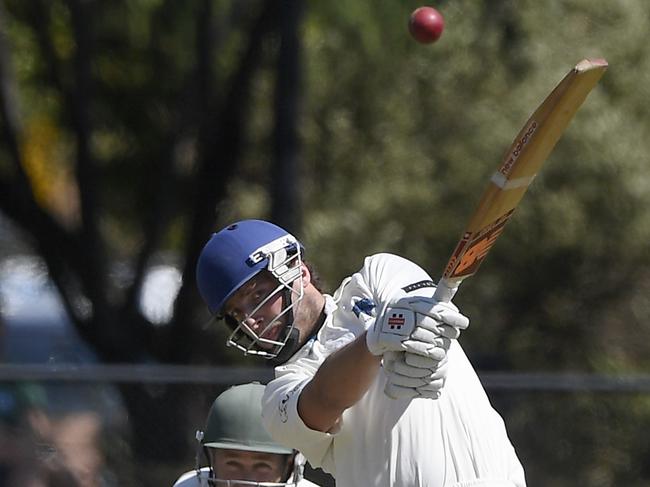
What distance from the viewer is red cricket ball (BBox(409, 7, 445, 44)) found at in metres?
5.85

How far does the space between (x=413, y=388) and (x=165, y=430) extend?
3782 millimetres

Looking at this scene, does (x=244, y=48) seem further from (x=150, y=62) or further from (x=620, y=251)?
(x=620, y=251)

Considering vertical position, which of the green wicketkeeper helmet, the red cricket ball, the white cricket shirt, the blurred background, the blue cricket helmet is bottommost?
the white cricket shirt


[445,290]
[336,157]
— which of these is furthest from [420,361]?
[336,157]

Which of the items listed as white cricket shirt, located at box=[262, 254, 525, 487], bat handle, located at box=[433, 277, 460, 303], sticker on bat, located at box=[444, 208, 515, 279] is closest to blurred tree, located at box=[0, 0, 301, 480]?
white cricket shirt, located at box=[262, 254, 525, 487]

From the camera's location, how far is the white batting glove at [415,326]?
282cm

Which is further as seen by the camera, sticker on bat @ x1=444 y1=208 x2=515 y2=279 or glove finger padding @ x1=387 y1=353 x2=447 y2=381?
sticker on bat @ x1=444 y1=208 x2=515 y2=279

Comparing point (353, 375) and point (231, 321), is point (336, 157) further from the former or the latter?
point (353, 375)

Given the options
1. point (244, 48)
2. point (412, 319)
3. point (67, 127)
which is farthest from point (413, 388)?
point (67, 127)

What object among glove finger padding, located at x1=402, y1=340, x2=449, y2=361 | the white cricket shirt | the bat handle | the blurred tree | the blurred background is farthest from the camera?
the blurred background

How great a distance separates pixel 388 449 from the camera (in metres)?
3.17

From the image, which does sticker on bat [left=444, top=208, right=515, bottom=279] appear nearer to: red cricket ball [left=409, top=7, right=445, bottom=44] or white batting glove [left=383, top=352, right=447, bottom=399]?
white batting glove [left=383, top=352, right=447, bottom=399]

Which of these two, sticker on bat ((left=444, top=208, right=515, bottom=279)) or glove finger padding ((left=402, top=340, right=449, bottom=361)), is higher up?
sticker on bat ((left=444, top=208, right=515, bottom=279))

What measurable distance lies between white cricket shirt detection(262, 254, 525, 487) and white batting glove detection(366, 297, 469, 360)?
180 millimetres
